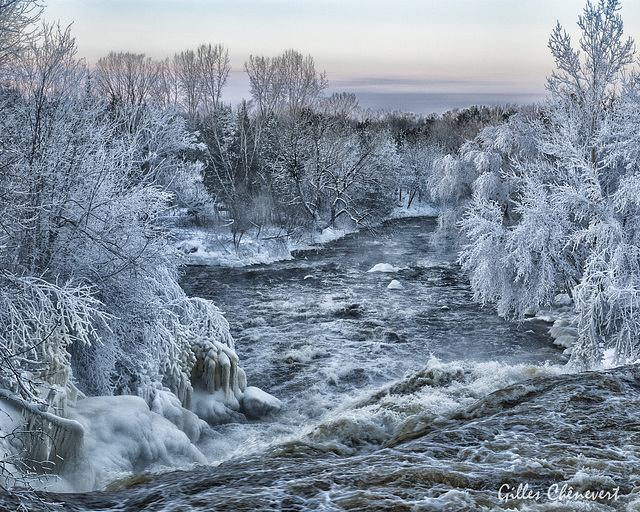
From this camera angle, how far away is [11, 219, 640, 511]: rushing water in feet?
18.1

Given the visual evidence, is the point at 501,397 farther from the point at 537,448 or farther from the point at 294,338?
the point at 294,338

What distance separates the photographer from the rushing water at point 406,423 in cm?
551

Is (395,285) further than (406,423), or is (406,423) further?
(395,285)


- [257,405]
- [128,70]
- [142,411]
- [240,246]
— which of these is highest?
[128,70]

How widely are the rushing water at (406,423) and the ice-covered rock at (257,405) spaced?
0.26 meters

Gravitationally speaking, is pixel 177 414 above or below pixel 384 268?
below

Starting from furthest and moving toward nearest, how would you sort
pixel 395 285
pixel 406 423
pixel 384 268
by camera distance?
1. pixel 384 268
2. pixel 395 285
3. pixel 406 423

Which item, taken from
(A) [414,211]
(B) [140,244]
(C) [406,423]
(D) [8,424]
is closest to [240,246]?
(B) [140,244]

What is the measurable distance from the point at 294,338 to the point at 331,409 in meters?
5.10

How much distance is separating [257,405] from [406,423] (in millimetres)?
3488

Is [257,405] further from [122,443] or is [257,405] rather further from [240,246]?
[240,246]

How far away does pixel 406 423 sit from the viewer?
9297mm

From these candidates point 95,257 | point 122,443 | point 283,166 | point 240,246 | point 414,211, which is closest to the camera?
point 122,443

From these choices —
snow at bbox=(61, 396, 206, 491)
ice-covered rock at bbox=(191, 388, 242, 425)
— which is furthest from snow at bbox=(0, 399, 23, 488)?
ice-covered rock at bbox=(191, 388, 242, 425)
